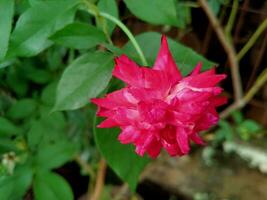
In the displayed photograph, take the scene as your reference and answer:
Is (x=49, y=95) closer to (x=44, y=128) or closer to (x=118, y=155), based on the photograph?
(x=44, y=128)

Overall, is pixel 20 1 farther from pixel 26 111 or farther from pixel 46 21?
pixel 26 111

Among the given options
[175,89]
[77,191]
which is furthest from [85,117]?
[175,89]

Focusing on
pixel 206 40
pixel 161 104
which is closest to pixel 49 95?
pixel 161 104

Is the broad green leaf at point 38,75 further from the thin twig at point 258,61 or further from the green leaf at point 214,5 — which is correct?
the thin twig at point 258,61

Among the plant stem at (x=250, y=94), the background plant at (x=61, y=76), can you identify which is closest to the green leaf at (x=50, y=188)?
the background plant at (x=61, y=76)

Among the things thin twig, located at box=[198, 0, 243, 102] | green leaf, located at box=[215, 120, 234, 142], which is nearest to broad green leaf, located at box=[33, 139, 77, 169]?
thin twig, located at box=[198, 0, 243, 102]

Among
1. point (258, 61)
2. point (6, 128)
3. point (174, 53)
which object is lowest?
point (258, 61)

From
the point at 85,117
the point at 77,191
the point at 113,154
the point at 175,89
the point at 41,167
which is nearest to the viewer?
the point at 175,89
